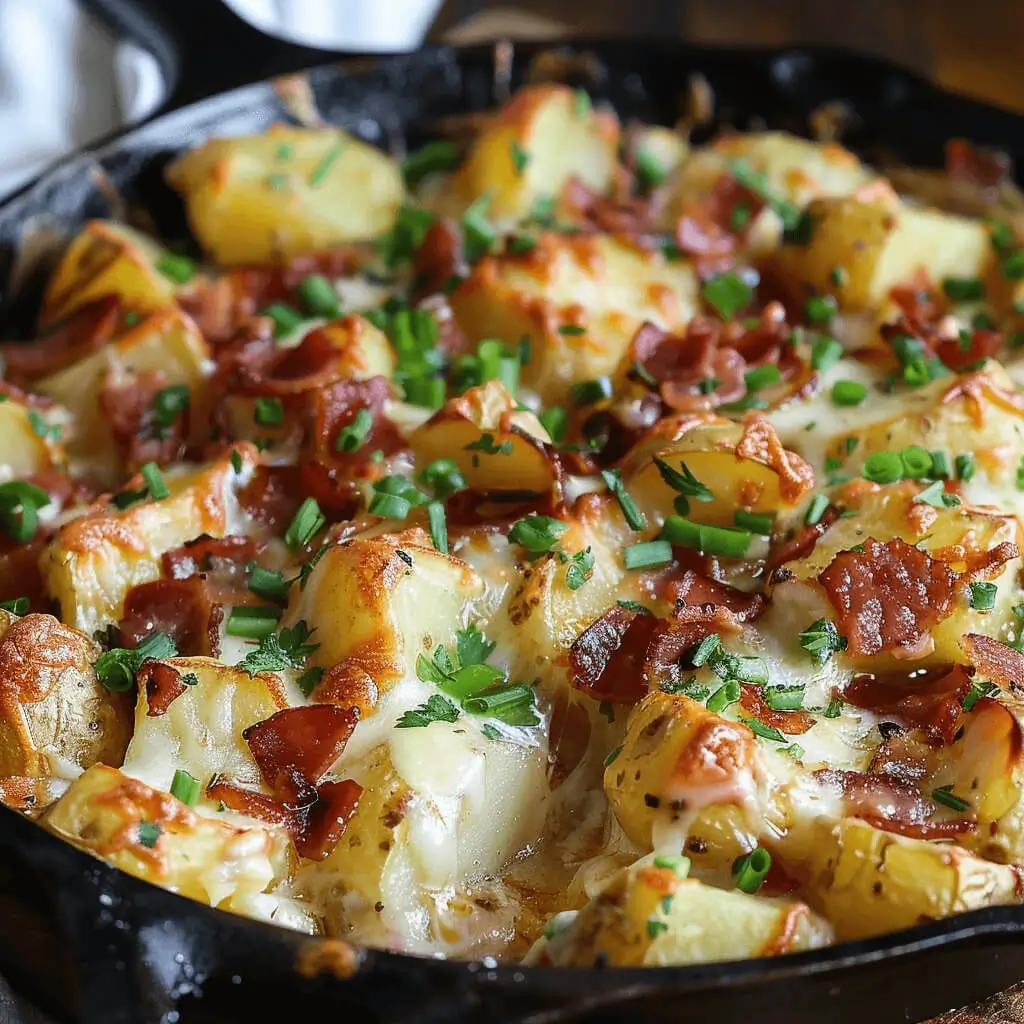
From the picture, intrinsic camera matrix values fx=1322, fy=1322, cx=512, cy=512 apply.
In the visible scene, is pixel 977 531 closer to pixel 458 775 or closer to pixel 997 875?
pixel 997 875

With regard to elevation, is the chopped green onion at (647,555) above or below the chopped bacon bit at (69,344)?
above

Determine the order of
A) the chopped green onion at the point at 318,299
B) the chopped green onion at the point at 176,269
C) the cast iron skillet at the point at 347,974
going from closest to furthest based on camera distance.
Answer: the cast iron skillet at the point at 347,974
the chopped green onion at the point at 318,299
the chopped green onion at the point at 176,269

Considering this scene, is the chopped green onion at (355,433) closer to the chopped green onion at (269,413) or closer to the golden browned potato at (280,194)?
the chopped green onion at (269,413)

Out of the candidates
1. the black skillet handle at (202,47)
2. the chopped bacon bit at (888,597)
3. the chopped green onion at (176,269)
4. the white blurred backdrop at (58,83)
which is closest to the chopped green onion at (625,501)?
the chopped bacon bit at (888,597)

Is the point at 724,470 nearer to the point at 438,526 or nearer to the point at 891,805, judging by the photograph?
the point at 438,526

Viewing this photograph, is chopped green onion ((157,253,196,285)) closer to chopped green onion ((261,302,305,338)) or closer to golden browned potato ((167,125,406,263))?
golden browned potato ((167,125,406,263))

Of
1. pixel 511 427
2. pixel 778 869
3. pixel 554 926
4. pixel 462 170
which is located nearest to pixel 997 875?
pixel 778 869

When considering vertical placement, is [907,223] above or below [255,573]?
above

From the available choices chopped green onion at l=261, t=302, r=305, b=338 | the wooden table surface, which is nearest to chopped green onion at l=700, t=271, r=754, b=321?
chopped green onion at l=261, t=302, r=305, b=338
